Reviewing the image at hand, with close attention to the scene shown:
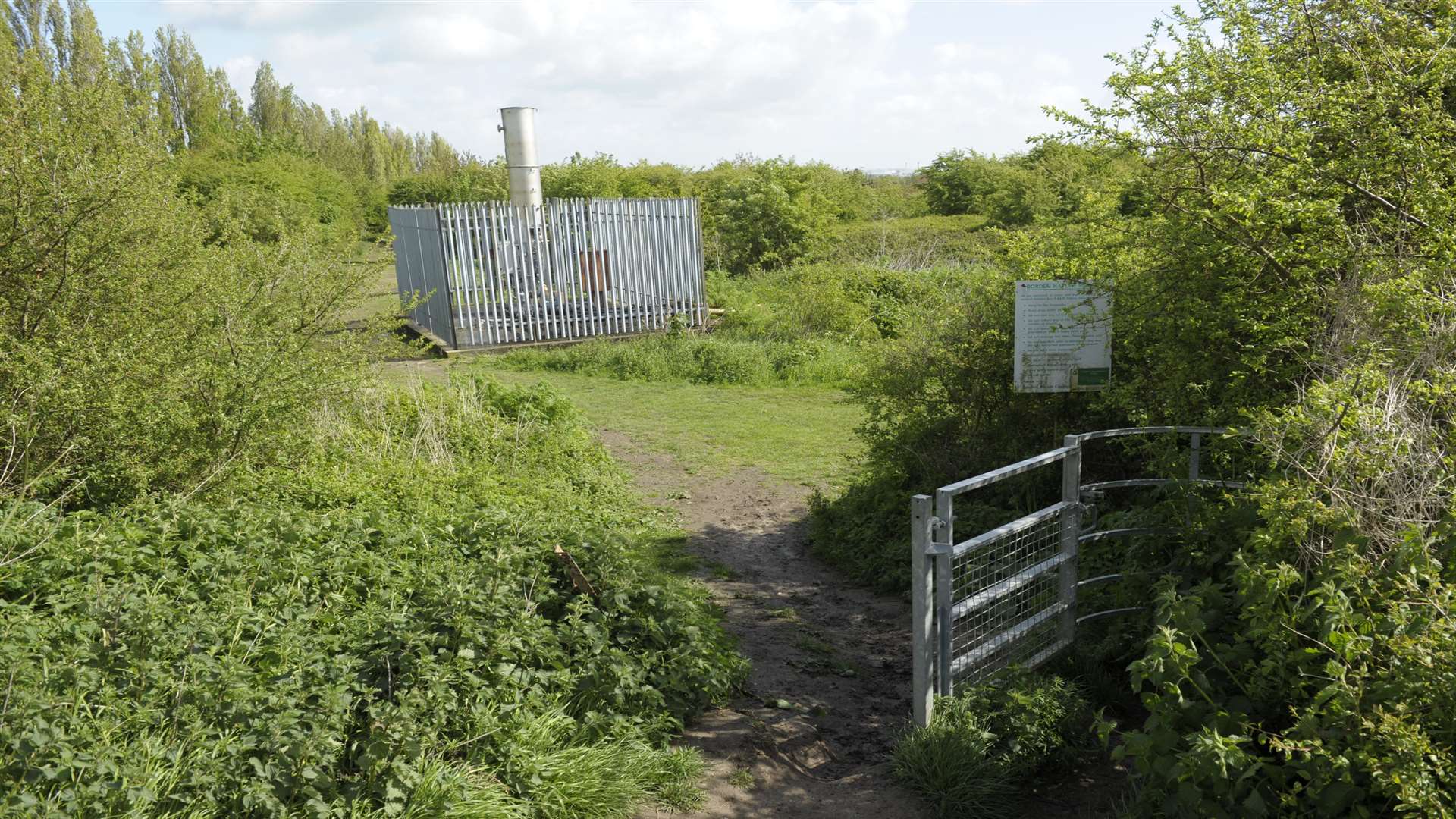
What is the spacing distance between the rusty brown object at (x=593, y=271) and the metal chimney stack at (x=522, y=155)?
127 centimetres

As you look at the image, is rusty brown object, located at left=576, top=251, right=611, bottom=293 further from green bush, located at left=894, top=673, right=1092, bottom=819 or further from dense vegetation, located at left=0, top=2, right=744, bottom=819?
green bush, located at left=894, top=673, right=1092, bottom=819

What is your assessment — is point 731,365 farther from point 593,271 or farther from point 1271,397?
point 1271,397

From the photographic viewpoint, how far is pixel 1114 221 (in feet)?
21.7

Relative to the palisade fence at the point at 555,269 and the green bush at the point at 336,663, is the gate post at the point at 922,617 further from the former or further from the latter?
the palisade fence at the point at 555,269

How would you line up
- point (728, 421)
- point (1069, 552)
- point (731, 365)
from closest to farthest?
point (1069, 552) < point (728, 421) < point (731, 365)

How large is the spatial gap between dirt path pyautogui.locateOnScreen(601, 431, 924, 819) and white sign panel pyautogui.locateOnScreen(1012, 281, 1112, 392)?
6.06 feet

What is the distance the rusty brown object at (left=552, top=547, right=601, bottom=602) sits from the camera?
15.9ft

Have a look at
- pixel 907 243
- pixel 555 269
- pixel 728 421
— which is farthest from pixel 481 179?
pixel 728 421

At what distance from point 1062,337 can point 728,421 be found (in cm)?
601

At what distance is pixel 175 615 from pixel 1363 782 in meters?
4.22

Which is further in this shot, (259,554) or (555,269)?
(555,269)

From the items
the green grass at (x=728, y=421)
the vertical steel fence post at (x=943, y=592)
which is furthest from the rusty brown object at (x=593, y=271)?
the vertical steel fence post at (x=943, y=592)

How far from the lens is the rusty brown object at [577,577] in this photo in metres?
4.84

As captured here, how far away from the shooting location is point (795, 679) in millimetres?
5379
